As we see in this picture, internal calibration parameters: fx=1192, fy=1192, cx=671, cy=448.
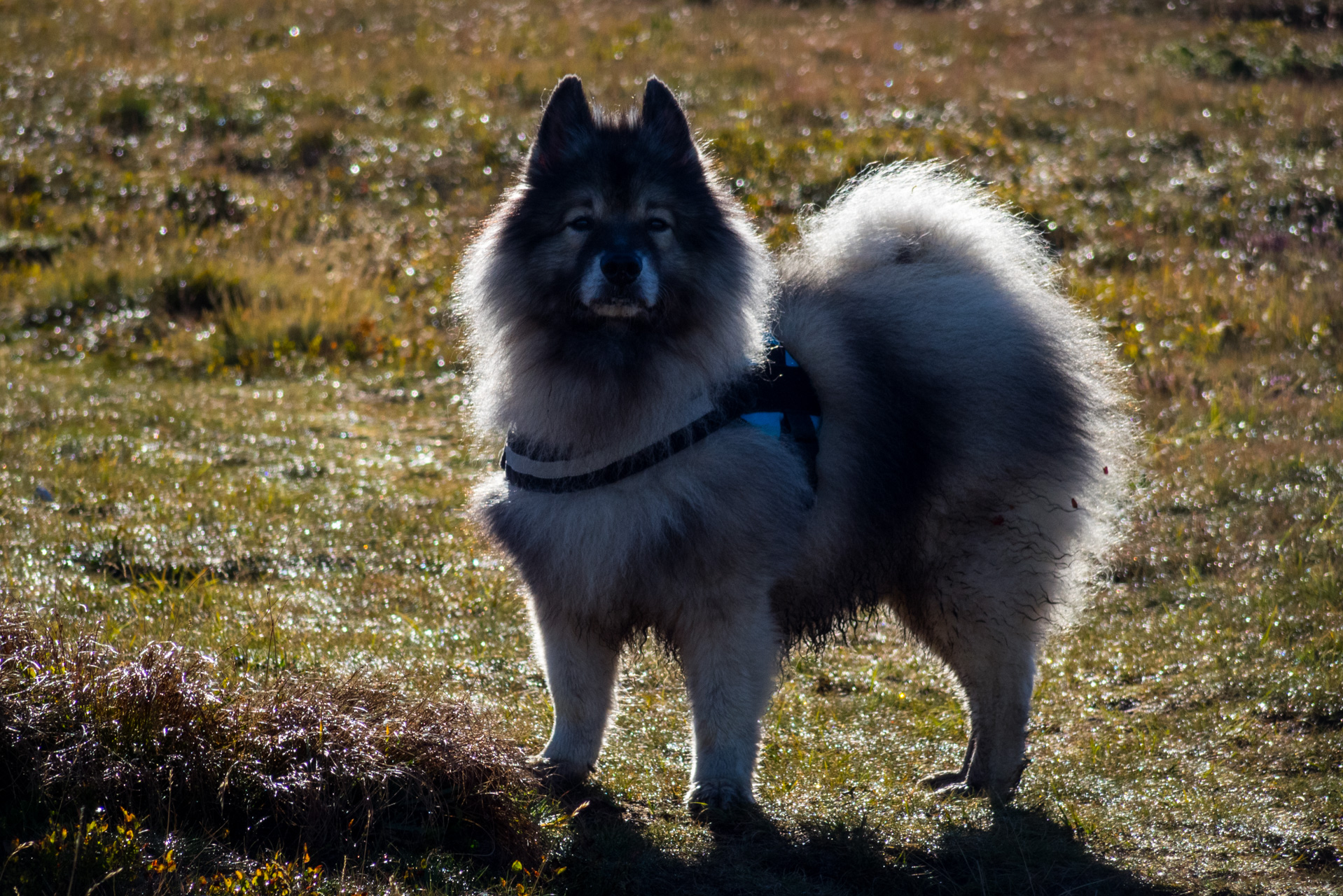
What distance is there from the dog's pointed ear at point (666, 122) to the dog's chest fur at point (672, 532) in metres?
1.01

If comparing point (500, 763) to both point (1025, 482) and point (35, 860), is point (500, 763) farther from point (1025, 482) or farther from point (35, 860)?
point (1025, 482)

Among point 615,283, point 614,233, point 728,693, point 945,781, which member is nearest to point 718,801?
point 728,693

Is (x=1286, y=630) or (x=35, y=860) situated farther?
(x=1286, y=630)

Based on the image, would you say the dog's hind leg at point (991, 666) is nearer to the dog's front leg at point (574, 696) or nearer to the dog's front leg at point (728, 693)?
the dog's front leg at point (728, 693)

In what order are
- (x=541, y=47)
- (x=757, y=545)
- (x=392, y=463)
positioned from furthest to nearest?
1. (x=541, y=47)
2. (x=392, y=463)
3. (x=757, y=545)

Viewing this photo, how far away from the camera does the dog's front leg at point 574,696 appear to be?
420 centimetres

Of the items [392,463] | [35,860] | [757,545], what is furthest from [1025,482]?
[392,463]

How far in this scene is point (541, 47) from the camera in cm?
2275

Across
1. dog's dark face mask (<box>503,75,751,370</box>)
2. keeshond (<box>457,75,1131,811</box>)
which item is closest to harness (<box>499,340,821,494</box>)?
keeshond (<box>457,75,1131,811</box>)

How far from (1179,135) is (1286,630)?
13.1m

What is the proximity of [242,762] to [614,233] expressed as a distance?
196 cm

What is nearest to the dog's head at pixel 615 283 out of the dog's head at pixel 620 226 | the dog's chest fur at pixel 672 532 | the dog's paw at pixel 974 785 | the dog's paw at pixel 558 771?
the dog's head at pixel 620 226

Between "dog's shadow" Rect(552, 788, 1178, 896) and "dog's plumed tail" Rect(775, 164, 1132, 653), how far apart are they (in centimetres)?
79

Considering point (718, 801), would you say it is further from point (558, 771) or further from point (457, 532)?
point (457, 532)
